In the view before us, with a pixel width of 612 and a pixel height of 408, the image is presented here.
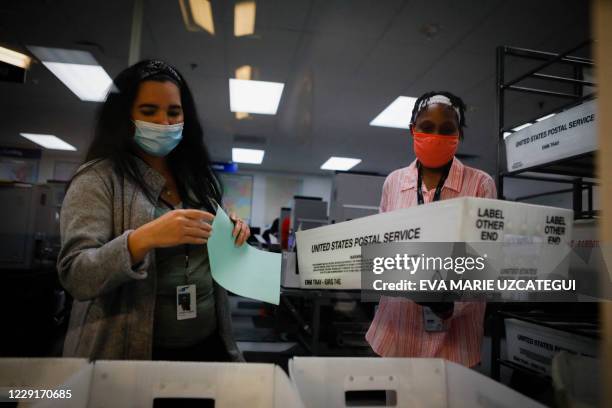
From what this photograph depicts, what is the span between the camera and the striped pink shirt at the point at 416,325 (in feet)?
1.74

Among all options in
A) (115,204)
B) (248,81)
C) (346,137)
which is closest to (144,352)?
(115,204)

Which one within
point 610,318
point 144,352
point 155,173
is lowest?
point 144,352

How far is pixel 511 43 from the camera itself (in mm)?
800

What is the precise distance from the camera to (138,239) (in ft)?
1.51

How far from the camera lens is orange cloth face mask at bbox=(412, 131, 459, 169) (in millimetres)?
490

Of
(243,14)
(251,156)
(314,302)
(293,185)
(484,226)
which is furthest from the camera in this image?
(293,185)

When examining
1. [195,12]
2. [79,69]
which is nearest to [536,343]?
[195,12]

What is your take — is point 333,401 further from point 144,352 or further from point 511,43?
point 511,43

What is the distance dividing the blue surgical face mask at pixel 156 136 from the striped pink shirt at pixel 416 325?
398 mm

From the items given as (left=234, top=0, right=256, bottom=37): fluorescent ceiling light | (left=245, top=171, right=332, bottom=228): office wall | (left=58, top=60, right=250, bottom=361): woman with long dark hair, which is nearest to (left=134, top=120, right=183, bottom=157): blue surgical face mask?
(left=58, top=60, right=250, bottom=361): woman with long dark hair

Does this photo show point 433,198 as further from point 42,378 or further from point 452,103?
point 42,378

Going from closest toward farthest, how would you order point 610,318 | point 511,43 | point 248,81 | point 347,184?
point 610,318
point 511,43
point 347,184
point 248,81

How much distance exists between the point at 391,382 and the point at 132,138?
0.56 metres

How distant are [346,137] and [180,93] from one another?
2.77 meters
